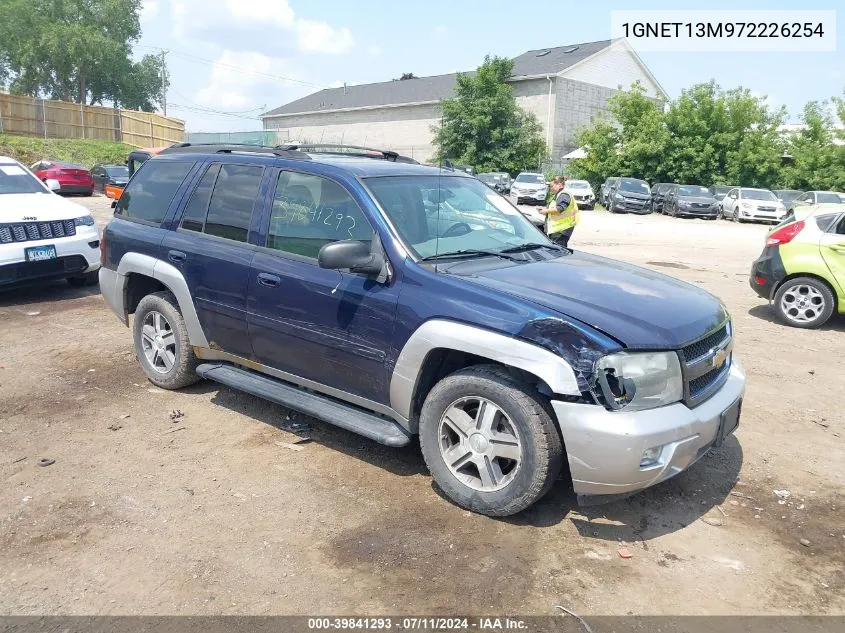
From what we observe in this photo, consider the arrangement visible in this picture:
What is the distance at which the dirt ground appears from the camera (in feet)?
10.2

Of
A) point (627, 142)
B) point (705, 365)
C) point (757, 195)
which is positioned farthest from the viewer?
point (627, 142)

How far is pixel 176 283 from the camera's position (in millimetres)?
5152

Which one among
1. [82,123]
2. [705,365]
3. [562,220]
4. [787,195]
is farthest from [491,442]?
→ [82,123]

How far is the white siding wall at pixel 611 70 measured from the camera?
43875 millimetres

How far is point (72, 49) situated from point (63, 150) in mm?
21041

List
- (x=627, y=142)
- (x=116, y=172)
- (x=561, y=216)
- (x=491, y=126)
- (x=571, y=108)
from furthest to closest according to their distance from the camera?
(x=571, y=108)
(x=491, y=126)
(x=627, y=142)
(x=116, y=172)
(x=561, y=216)

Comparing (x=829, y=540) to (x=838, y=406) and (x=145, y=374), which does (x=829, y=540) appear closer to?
(x=838, y=406)

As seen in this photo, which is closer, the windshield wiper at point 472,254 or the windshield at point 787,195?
the windshield wiper at point 472,254

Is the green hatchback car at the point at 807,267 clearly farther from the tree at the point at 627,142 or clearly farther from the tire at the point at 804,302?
the tree at the point at 627,142

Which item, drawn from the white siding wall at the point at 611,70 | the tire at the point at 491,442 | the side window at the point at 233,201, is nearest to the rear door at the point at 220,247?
the side window at the point at 233,201

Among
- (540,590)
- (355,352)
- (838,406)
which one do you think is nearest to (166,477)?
(355,352)

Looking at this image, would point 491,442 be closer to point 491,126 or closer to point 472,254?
point 472,254

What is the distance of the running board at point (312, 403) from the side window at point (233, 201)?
3.18 ft

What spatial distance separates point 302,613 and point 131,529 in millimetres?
1212
